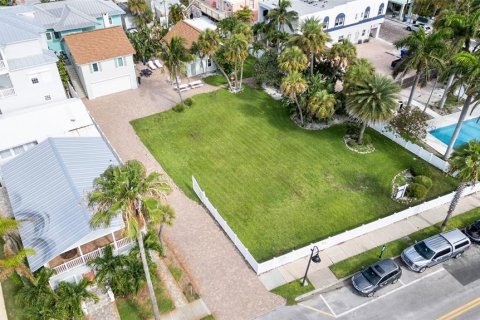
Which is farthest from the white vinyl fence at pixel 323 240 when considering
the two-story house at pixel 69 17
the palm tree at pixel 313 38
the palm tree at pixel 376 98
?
the two-story house at pixel 69 17

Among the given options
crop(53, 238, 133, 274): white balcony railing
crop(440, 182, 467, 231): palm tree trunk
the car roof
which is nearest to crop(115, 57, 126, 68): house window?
A: crop(53, 238, 133, 274): white balcony railing

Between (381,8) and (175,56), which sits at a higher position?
(381,8)

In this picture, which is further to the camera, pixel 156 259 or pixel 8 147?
pixel 8 147

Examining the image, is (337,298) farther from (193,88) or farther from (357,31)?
(357,31)

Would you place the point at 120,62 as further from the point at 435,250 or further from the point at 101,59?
the point at 435,250

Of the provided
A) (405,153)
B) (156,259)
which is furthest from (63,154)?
(405,153)

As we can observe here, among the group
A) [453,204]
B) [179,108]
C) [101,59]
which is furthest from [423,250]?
[101,59]

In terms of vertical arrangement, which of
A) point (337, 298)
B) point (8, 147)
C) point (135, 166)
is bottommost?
point (337, 298)
